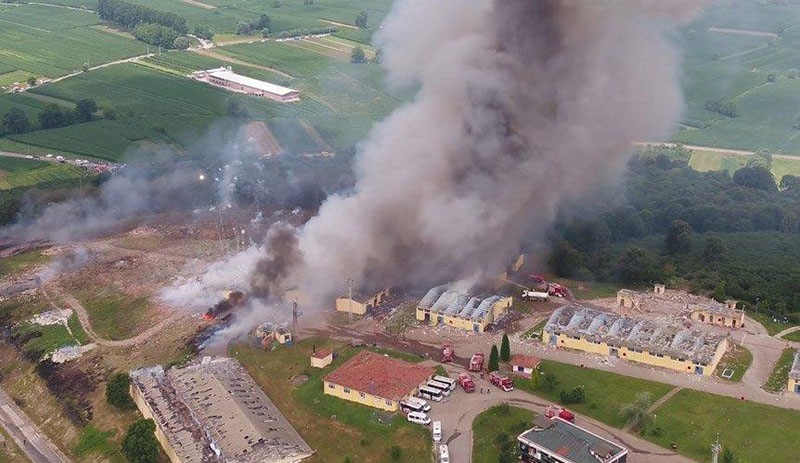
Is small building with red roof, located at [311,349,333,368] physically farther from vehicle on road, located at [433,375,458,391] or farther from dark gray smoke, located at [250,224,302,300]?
dark gray smoke, located at [250,224,302,300]

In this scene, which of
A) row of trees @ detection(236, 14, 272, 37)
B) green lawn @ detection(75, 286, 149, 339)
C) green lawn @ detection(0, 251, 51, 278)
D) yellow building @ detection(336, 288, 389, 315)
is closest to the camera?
green lawn @ detection(75, 286, 149, 339)

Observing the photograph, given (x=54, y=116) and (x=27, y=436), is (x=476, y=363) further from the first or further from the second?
(x=54, y=116)

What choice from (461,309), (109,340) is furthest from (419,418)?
(109,340)

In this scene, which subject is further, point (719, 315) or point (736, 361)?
point (719, 315)

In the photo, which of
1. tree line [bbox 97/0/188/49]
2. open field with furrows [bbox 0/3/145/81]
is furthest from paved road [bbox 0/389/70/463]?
tree line [bbox 97/0/188/49]

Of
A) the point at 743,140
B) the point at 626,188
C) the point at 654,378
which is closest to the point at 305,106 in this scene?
the point at 626,188

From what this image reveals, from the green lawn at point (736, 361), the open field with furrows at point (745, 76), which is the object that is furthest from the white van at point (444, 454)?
the open field with furrows at point (745, 76)
